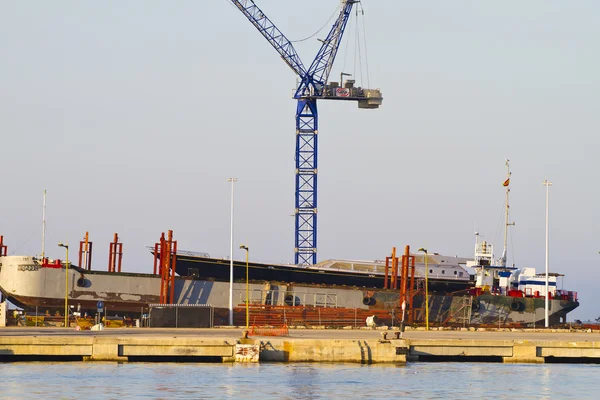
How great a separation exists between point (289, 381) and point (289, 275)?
6332 cm

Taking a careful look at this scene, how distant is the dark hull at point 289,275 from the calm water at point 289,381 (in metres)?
52.6

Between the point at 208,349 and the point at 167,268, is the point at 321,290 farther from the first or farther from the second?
the point at 208,349

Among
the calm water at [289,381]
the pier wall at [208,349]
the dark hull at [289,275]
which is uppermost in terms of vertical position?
the dark hull at [289,275]

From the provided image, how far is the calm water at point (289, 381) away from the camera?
46.8m

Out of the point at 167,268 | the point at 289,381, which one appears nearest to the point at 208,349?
the point at 289,381

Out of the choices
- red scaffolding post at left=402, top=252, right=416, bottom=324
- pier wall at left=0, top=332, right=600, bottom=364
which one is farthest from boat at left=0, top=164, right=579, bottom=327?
pier wall at left=0, top=332, right=600, bottom=364

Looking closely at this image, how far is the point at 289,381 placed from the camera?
51125mm

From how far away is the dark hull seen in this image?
112250mm

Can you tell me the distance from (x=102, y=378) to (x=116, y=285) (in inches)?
2201

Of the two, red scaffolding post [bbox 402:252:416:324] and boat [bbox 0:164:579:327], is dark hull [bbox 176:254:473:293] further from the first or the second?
red scaffolding post [bbox 402:252:416:324]

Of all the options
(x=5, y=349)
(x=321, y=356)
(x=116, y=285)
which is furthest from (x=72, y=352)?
(x=116, y=285)

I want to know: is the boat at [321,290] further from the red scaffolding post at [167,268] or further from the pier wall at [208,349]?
the pier wall at [208,349]

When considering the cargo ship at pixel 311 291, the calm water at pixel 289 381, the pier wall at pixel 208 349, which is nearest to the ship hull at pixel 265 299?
the cargo ship at pixel 311 291

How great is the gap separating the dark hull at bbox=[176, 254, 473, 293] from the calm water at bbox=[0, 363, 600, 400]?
173 ft
